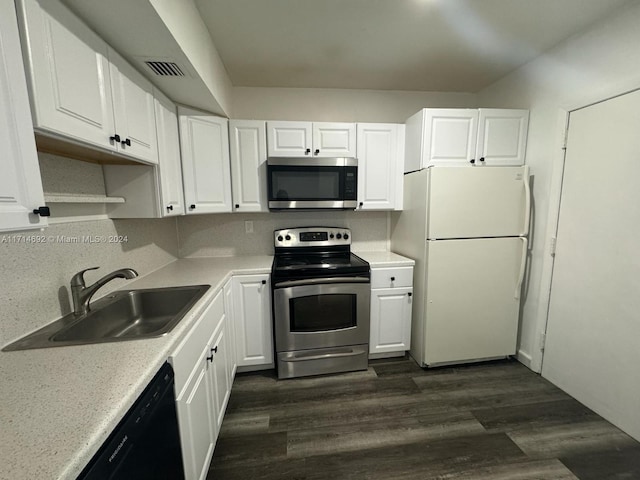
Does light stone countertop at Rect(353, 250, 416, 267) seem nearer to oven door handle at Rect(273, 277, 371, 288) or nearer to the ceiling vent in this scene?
oven door handle at Rect(273, 277, 371, 288)

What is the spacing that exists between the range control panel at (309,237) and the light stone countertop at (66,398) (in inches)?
57.9

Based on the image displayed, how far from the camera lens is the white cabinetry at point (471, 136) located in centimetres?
209

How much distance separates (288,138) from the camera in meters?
2.20

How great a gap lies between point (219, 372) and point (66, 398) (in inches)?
38.9

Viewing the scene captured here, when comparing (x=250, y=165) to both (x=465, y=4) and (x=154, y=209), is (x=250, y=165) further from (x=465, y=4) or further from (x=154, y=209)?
(x=465, y=4)

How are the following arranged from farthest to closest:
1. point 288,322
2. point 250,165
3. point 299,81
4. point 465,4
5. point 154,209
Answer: point 299,81
point 250,165
point 288,322
point 154,209
point 465,4

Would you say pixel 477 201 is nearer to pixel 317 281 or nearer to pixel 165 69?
pixel 317 281

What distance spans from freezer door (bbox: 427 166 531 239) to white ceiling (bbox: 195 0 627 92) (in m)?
0.91

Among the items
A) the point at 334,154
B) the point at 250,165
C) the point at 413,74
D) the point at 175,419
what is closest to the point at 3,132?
the point at 175,419

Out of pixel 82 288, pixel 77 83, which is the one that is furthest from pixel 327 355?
pixel 77 83

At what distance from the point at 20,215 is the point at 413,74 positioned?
272 centimetres

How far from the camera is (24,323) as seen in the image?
103 cm

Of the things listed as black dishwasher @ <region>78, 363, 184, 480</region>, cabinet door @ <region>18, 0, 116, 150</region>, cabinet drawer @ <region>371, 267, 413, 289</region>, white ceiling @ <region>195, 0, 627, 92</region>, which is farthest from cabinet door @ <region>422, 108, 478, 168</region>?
black dishwasher @ <region>78, 363, 184, 480</region>

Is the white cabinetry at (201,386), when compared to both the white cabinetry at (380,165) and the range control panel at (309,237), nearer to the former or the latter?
the range control panel at (309,237)
